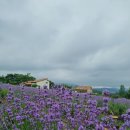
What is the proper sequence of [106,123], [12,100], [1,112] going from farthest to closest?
[12,100] → [1,112] → [106,123]

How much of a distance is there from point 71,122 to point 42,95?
5.49 feet

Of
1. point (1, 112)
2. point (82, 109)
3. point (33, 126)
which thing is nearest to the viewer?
point (33, 126)

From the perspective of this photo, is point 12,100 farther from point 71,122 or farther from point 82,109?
point 71,122

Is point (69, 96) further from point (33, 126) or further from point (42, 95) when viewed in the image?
point (33, 126)

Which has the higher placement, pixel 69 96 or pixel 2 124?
pixel 69 96

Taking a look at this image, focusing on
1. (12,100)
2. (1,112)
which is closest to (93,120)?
(1,112)

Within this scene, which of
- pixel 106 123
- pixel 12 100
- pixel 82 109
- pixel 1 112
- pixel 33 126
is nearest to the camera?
pixel 106 123

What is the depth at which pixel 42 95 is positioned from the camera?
7293 millimetres

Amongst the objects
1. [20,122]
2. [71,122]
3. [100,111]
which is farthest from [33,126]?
[100,111]

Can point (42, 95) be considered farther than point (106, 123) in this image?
Yes

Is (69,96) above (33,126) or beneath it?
above

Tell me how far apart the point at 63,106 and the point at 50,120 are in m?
0.99

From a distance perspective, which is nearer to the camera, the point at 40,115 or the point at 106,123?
the point at 106,123

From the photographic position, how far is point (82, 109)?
6719mm
